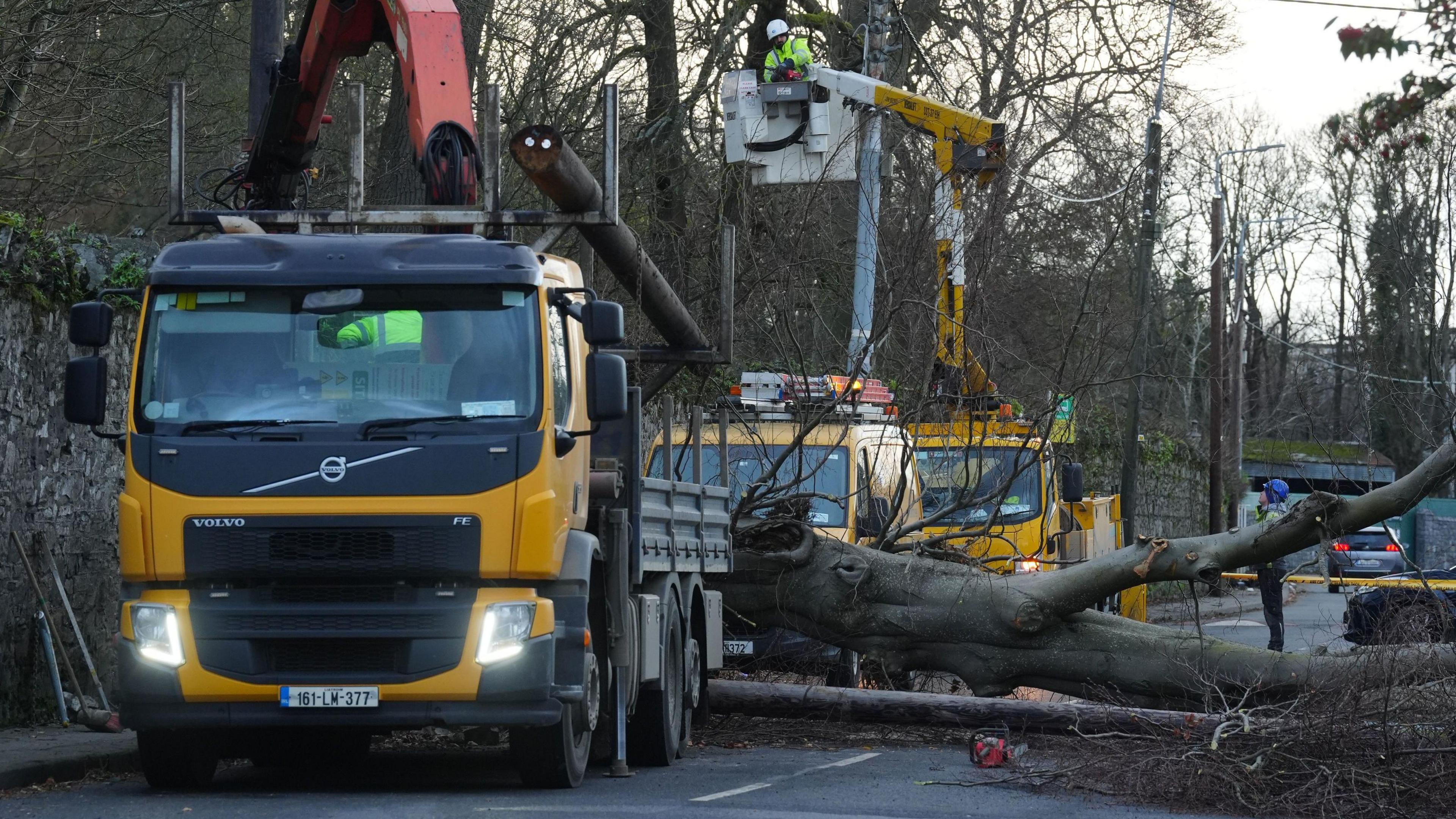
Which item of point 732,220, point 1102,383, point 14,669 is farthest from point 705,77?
point 14,669

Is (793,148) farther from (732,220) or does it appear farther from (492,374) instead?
(492,374)

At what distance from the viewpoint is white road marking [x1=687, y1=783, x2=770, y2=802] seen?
28.0ft

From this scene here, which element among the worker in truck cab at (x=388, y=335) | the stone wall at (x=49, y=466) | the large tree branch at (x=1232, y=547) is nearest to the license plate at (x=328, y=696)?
the worker in truck cab at (x=388, y=335)

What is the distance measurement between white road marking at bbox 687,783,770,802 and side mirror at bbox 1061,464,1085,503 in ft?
24.8

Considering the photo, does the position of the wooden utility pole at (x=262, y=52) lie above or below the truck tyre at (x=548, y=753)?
above

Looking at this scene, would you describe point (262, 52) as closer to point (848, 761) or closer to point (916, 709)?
point (848, 761)

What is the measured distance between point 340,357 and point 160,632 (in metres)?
1.47

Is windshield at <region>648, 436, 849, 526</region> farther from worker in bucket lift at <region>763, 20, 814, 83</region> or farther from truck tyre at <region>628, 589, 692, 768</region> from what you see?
worker in bucket lift at <region>763, 20, 814, 83</region>

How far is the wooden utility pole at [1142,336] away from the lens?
928 inches

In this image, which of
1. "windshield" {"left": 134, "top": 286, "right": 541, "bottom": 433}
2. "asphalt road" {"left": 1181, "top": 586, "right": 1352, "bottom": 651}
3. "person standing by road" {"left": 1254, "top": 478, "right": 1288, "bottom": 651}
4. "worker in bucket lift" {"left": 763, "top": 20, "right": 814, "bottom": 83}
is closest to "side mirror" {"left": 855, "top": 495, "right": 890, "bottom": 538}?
"asphalt road" {"left": 1181, "top": 586, "right": 1352, "bottom": 651}

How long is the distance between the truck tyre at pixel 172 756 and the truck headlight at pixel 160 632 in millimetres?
569

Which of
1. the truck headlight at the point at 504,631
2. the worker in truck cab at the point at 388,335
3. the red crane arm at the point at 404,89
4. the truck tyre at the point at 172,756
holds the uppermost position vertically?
the red crane arm at the point at 404,89

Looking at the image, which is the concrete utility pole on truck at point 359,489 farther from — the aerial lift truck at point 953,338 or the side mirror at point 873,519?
the aerial lift truck at point 953,338

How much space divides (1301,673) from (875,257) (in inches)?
195
